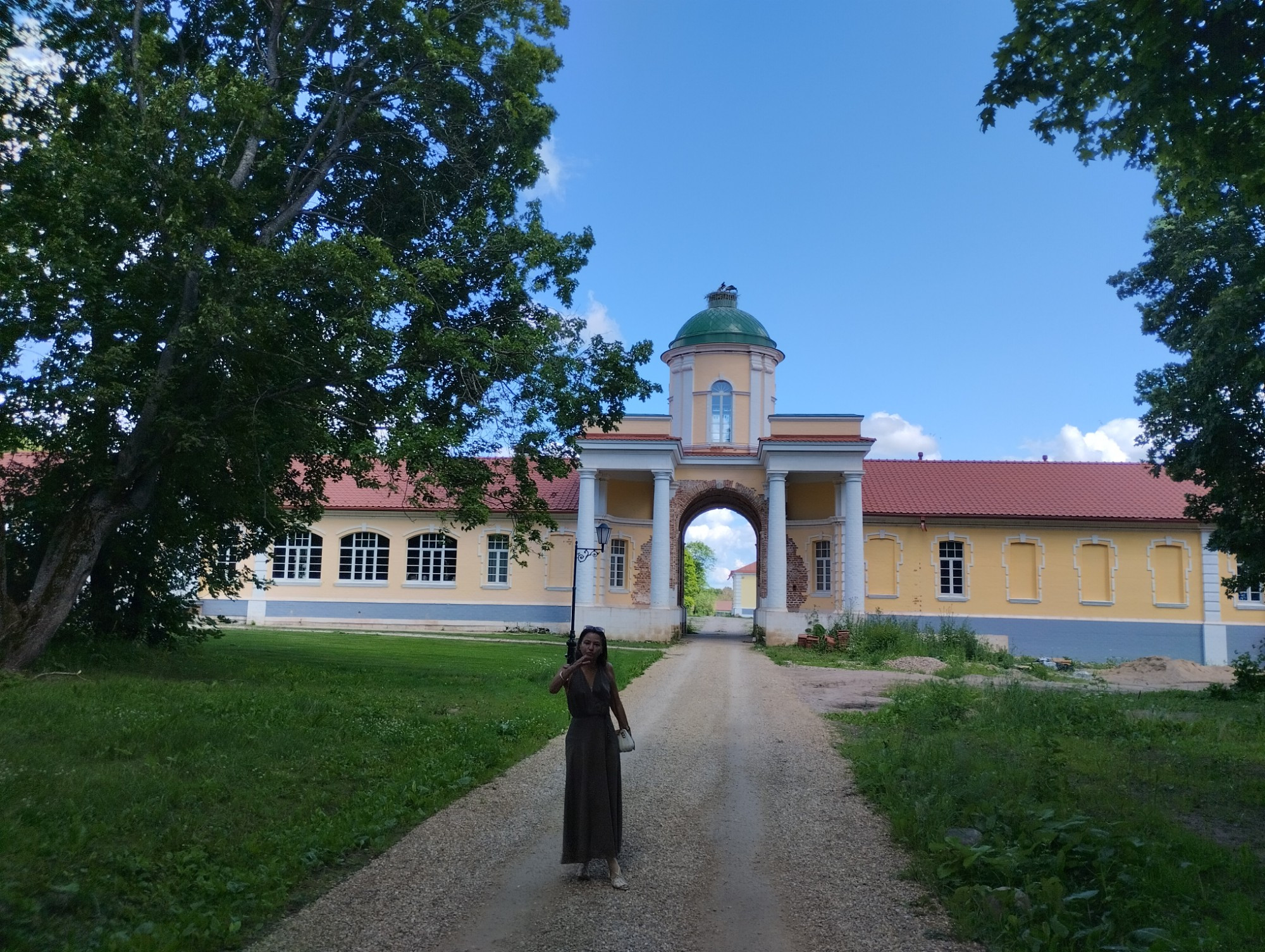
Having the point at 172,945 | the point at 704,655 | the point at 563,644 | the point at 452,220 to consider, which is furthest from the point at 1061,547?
the point at 172,945

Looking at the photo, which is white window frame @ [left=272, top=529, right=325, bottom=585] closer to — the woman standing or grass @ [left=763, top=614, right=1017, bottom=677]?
grass @ [left=763, top=614, right=1017, bottom=677]

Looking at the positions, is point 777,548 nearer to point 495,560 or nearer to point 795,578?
point 795,578

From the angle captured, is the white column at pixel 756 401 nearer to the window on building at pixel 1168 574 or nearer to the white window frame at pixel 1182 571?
the white window frame at pixel 1182 571

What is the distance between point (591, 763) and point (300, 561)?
31.6 m

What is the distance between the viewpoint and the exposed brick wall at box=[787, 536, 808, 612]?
32719 mm

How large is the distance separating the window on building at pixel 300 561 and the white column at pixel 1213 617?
104ft

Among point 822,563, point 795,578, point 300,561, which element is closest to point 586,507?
point 795,578

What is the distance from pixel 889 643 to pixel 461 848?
21533mm

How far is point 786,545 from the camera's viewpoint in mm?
31953

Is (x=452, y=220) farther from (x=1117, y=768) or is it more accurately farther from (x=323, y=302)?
(x=1117, y=768)

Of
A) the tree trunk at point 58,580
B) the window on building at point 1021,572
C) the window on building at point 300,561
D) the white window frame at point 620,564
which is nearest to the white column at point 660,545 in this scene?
the white window frame at point 620,564

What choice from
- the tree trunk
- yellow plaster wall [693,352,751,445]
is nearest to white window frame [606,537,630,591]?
yellow plaster wall [693,352,751,445]

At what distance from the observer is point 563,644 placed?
27797 millimetres

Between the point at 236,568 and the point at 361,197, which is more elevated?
the point at 361,197
